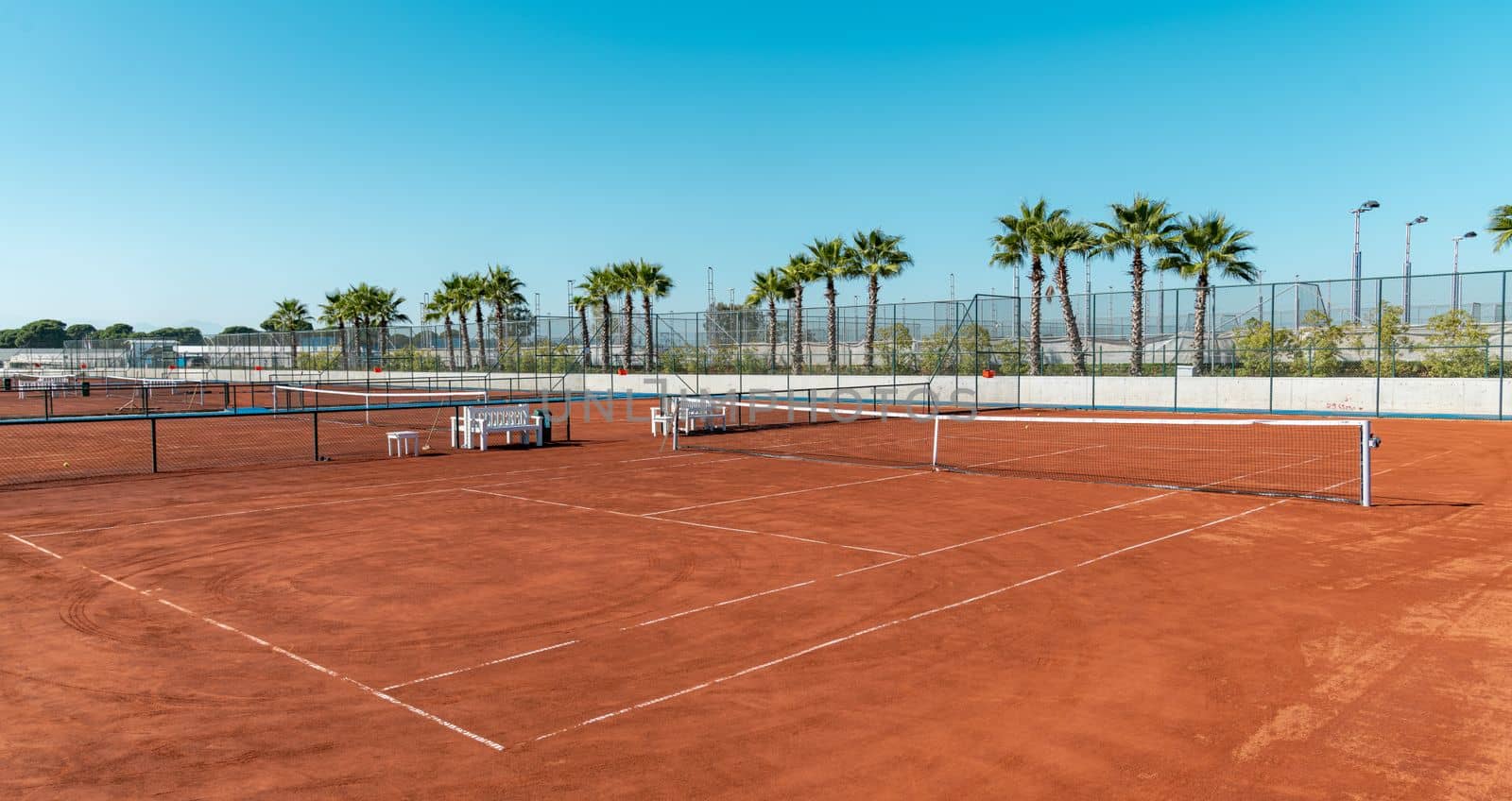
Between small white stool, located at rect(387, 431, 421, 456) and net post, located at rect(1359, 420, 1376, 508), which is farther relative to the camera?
small white stool, located at rect(387, 431, 421, 456)

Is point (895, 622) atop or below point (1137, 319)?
below

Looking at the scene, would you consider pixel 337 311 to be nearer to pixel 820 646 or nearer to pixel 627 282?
pixel 627 282

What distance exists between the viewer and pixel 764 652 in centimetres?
709

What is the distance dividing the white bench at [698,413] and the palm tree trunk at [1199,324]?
19225 mm

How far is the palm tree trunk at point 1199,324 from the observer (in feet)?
118

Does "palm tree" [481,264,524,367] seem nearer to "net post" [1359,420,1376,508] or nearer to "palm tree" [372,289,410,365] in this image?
"palm tree" [372,289,410,365]

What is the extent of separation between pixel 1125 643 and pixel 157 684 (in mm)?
6920

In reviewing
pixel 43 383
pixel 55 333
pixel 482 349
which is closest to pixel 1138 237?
pixel 482 349

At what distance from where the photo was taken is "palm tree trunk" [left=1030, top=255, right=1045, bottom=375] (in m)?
40.5

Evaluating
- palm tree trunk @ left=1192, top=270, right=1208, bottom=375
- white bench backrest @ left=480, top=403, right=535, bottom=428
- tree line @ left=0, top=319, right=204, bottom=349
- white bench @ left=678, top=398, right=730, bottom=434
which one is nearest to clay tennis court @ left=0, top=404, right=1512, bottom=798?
white bench backrest @ left=480, top=403, right=535, bottom=428

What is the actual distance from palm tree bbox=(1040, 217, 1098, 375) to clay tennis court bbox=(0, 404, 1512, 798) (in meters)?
28.4

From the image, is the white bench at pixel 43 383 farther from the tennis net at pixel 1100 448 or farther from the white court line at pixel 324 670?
the white court line at pixel 324 670

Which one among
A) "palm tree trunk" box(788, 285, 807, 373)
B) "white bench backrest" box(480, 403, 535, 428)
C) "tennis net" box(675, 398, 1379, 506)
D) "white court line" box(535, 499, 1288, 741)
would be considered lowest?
"white court line" box(535, 499, 1288, 741)

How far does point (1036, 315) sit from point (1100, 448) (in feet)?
67.3
